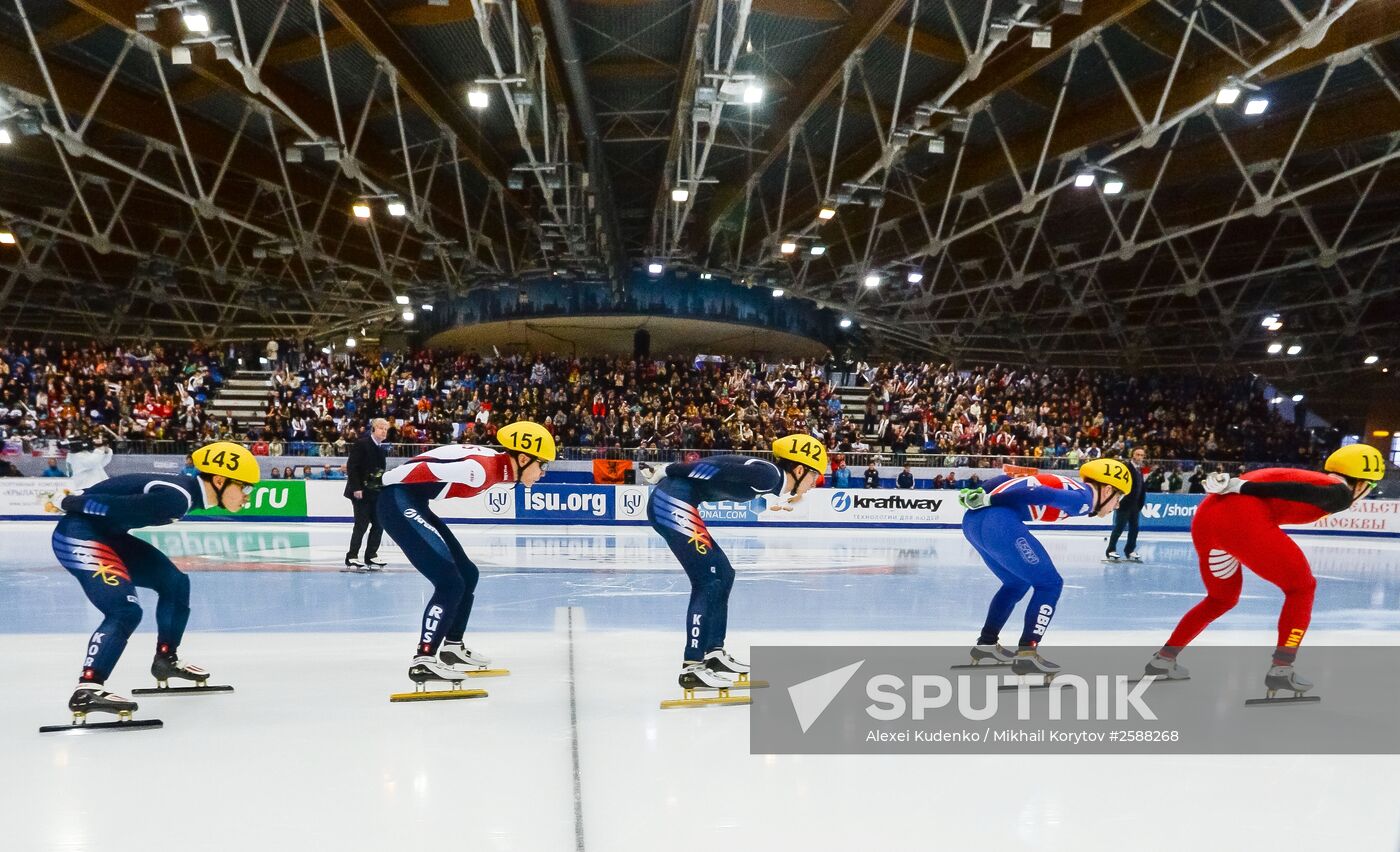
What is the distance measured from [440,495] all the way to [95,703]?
1712mm

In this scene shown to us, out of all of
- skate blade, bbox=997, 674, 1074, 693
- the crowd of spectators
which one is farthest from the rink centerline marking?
the crowd of spectators

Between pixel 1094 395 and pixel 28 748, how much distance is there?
25.2 metres

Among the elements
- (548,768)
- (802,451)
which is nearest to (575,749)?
(548,768)

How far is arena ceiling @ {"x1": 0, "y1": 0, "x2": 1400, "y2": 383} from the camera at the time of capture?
10.1 m

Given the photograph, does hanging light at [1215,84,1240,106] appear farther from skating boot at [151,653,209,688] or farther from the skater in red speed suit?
skating boot at [151,653,209,688]

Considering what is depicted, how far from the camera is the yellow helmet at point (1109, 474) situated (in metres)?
4.81

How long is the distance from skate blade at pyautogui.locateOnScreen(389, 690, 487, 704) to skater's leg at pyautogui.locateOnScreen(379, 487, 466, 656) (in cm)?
20

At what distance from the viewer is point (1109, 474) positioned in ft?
15.9

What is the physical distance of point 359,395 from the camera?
2078cm

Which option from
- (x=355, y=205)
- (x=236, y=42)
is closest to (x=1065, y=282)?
(x=355, y=205)

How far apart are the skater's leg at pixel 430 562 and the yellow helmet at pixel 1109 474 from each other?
3.37 metres

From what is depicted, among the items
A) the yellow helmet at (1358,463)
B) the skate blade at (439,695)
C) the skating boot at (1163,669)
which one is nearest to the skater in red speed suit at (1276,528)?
the yellow helmet at (1358,463)

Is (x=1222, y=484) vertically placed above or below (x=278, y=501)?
above

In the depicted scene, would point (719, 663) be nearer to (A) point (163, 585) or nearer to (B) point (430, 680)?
(B) point (430, 680)
